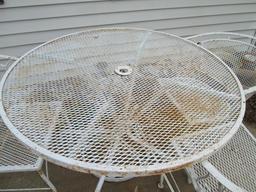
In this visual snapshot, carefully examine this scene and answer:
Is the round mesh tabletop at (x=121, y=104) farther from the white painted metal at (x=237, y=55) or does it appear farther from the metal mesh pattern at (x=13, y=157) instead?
the white painted metal at (x=237, y=55)

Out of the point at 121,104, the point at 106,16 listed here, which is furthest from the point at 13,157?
the point at 106,16

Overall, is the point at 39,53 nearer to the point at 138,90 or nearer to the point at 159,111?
the point at 138,90

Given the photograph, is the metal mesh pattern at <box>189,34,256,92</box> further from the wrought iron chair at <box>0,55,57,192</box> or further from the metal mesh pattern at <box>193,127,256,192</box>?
the wrought iron chair at <box>0,55,57,192</box>

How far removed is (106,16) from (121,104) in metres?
1.61

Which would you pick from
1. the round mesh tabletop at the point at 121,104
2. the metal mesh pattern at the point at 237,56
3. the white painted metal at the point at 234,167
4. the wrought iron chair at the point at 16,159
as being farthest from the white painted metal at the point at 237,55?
the wrought iron chair at the point at 16,159

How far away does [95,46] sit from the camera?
1984mm

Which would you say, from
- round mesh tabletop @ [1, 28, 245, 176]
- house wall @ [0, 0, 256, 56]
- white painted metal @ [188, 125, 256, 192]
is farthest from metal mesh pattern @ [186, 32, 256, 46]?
white painted metal @ [188, 125, 256, 192]

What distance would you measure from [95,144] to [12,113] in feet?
1.58

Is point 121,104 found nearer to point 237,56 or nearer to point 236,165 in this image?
point 236,165

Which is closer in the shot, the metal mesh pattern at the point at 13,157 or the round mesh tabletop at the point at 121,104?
the round mesh tabletop at the point at 121,104

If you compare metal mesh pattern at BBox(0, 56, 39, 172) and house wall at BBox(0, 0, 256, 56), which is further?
house wall at BBox(0, 0, 256, 56)

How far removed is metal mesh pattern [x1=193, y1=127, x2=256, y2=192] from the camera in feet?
5.28

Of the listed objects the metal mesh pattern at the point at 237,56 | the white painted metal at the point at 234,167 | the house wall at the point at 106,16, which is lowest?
the white painted metal at the point at 234,167

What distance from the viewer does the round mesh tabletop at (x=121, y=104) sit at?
1176 mm
